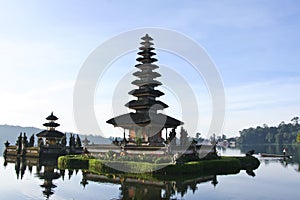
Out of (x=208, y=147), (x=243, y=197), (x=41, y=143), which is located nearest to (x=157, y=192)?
(x=243, y=197)

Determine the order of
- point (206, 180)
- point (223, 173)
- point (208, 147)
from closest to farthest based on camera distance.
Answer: point (206, 180)
point (223, 173)
point (208, 147)

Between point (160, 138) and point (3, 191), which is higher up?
point (160, 138)

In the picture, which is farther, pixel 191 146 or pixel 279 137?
pixel 279 137

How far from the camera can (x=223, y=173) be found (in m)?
33.7

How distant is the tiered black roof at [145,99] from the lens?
134 ft

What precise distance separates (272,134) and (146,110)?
486 feet

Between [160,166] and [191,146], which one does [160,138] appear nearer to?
[191,146]

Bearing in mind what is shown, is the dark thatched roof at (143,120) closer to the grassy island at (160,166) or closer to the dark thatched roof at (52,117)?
the grassy island at (160,166)

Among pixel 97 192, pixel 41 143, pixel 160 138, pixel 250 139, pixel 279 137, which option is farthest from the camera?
pixel 250 139

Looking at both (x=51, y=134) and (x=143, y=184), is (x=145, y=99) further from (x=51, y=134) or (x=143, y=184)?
(x=51, y=134)

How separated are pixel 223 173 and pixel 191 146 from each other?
4415 millimetres

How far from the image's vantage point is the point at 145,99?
143ft

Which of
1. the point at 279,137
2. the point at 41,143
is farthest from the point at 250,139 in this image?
the point at 41,143

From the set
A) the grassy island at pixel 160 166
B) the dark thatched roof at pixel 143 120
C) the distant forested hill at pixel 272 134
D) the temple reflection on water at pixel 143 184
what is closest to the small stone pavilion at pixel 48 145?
the grassy island at pixel 160 166
